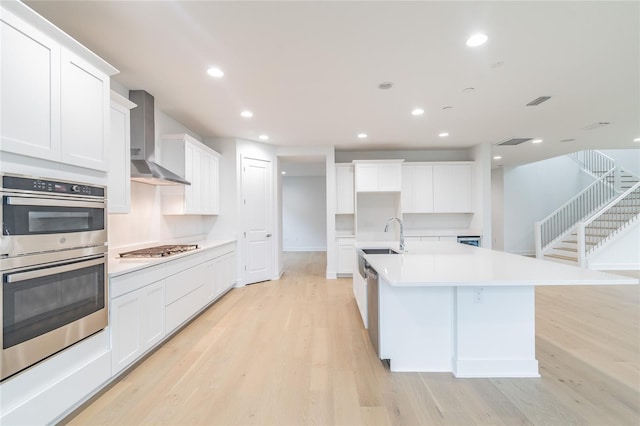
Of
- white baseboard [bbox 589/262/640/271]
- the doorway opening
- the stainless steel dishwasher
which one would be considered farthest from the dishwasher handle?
the doorway opening

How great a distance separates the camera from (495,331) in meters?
2.11

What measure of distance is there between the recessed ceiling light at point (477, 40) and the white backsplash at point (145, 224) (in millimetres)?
3515

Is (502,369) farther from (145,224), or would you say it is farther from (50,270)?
(145,224)

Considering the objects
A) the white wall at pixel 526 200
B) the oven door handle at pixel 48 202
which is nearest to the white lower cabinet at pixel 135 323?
the oven door handle at pixel 48 202

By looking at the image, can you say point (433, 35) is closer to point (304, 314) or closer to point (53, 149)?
point (53, 149)

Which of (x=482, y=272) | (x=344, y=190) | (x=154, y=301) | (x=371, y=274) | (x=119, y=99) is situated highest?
(x=119, y=99)

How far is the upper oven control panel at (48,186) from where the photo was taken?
4.68 feet

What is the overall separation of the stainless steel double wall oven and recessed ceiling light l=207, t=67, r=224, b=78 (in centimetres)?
145

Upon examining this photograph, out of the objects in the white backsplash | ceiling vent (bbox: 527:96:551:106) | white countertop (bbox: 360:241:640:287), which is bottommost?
white countertop (bbox: 360:241:640:287)

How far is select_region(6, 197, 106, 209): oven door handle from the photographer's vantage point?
4.70 feet

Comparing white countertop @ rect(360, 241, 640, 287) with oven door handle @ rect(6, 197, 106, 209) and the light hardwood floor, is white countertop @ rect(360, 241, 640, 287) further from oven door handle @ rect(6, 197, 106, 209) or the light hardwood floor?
oven door handle @ rect(6, 197, 106, 209)

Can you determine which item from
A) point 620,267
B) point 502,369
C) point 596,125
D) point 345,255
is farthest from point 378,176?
point 620,267

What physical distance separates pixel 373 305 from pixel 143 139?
2.99m

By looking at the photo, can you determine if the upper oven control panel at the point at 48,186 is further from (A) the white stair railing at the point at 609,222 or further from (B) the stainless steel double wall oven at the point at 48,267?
(A) the white stair railing at the point at 609,222
